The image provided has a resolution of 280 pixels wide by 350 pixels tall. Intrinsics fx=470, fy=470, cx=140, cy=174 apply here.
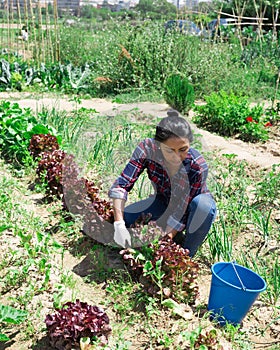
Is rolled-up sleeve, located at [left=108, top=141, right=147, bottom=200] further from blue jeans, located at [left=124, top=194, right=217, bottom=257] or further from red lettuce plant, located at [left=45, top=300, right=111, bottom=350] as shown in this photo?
red lettuce plant, located at [left=45, top=300, right=111, bottom=350]

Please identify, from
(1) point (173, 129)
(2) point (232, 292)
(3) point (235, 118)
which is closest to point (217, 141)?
(3) point (235, 118)

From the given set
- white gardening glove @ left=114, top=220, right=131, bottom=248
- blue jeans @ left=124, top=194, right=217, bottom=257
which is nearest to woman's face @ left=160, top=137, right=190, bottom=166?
blue jeans @ left=124, top=194, right=217, bottom=257

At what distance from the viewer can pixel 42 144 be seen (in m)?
4.75

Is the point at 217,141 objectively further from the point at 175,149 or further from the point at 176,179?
the point at 175,149

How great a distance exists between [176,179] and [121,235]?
1.74ft

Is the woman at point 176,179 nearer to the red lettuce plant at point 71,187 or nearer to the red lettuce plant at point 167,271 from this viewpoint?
the red lettuce plant at point 167,271

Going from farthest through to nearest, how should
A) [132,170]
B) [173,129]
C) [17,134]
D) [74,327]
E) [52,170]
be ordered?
[17,134] → [52,170] → [132,170] → [173,129] → [74,327]

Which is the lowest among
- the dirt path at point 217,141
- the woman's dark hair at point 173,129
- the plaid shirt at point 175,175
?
the dirt path at point 217,141

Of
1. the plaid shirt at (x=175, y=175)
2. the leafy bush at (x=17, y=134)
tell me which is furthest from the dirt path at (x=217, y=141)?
the plaid shirt at (x=175, y=175)

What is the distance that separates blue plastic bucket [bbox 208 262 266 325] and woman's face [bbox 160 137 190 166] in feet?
2.35

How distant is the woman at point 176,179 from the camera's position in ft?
9.71

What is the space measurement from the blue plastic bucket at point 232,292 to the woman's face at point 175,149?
0.72m

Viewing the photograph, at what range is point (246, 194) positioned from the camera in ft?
14.8

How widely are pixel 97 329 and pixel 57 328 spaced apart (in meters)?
0.20
